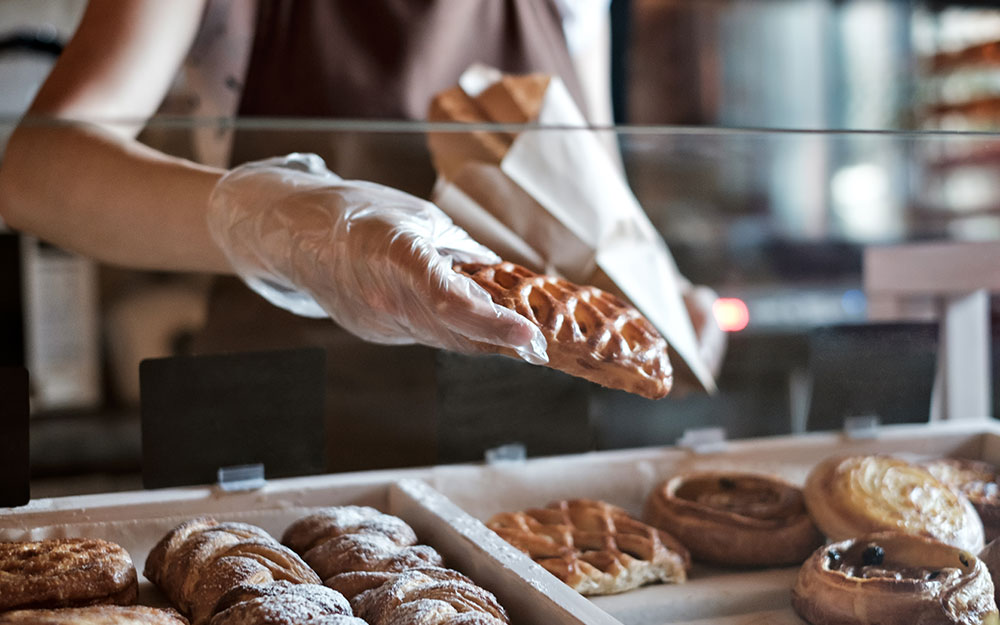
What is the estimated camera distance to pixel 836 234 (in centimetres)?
363

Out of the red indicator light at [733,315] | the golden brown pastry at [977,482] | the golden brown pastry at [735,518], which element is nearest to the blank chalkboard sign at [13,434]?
the golden brown pastry at [735,518]

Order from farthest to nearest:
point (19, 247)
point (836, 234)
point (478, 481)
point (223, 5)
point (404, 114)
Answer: point (836, 234) < point (19, 247) < point (404, 114) < point (223, 5) < point (478, 481)

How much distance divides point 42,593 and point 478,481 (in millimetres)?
571

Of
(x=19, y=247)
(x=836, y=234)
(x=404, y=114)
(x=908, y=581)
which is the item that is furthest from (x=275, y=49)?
(x=836, y=234)

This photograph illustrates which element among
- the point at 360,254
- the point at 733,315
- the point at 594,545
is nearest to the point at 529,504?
the point at 594,545

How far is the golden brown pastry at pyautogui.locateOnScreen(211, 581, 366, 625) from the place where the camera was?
75 centimetres

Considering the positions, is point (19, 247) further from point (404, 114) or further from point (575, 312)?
Result: point (575, 312)

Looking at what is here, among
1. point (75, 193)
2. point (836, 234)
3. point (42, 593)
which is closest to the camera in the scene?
point (42, 593)

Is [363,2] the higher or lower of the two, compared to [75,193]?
higher

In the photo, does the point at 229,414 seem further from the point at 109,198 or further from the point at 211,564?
the point at 109,198

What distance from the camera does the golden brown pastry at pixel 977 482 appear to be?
1.06 meters

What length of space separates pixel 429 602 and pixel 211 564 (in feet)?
0.81

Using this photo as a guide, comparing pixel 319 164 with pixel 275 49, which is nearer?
pixel 319 164

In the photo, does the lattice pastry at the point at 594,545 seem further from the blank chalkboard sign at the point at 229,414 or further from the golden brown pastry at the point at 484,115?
the golden brown pastry at the point at 484,115
